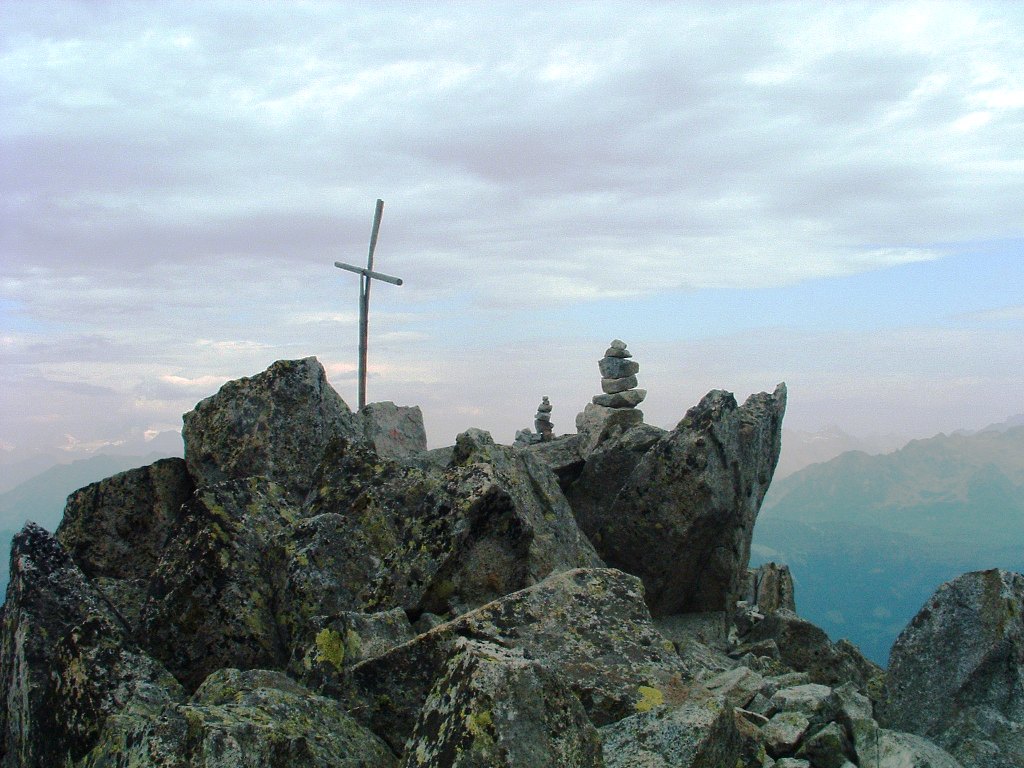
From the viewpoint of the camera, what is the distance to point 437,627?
368 inches

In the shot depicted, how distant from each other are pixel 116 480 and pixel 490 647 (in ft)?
35.0

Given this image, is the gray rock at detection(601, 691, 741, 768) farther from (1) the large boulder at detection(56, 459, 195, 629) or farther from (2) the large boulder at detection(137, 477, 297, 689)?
(1) the large boulder at detection(56, 459, 195, 629)

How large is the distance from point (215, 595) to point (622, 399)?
28.1 metres

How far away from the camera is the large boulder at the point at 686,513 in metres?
17.1

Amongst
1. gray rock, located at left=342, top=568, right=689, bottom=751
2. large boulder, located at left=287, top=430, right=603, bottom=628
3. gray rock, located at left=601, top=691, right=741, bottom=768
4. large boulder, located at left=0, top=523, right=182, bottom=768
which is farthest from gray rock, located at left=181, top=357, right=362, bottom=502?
gray rock, located at left=601, top=691, right=741, bottom=768

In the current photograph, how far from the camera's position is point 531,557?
41.6 ft

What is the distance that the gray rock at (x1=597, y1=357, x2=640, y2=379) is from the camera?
38719 mm

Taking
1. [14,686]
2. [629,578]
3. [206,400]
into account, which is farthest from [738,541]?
[14,686]

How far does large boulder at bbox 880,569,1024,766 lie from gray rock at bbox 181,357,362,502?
9479 millimetres

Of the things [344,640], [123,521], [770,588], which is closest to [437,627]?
[344,640]

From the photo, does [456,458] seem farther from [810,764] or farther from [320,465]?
[810,764]

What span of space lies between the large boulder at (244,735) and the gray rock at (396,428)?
54.6ft

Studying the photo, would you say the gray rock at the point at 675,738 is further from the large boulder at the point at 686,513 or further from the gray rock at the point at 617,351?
the gray rock at the point at 617,351

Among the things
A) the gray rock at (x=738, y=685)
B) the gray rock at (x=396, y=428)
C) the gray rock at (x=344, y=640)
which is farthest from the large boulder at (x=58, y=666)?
the gray rock at (x=396, y=428)
